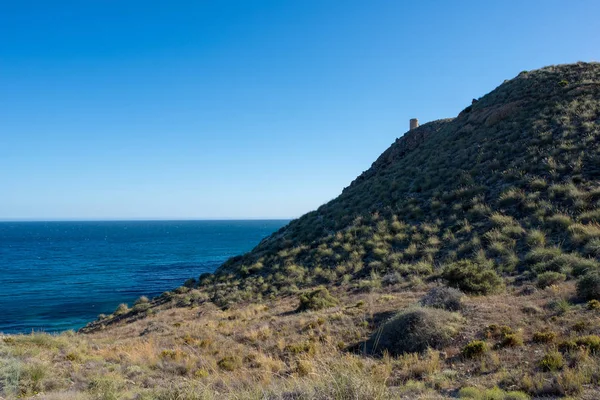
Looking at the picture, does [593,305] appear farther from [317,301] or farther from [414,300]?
[317,301]

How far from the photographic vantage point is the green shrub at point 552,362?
20.0 feet

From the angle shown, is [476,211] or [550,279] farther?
[476,211]

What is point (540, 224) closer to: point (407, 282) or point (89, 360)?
point (407, 282)

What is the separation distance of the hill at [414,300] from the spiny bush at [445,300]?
1.6 inches

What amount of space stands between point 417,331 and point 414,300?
12.3 feet

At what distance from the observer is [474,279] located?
12.2 metres

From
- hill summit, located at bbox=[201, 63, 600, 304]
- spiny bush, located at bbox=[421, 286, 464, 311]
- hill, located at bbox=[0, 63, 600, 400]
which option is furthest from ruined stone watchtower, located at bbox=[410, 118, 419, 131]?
spiny bush, located at bbox=[421, 286, 464, 311]

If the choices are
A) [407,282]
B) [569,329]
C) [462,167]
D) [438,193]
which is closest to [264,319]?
[407,282]

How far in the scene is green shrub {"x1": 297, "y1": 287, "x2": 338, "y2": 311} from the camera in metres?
14.4

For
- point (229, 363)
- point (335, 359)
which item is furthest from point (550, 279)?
point (229, 363)

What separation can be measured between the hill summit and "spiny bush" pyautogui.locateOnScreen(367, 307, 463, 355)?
15.5 feet

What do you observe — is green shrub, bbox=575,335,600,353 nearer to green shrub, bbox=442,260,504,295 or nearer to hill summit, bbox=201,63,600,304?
green shrub, bbox=442,260,504,295

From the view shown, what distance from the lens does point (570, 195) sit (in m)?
17.1

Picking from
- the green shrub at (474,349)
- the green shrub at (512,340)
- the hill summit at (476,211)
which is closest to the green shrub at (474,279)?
the hill summit at (476,211)
